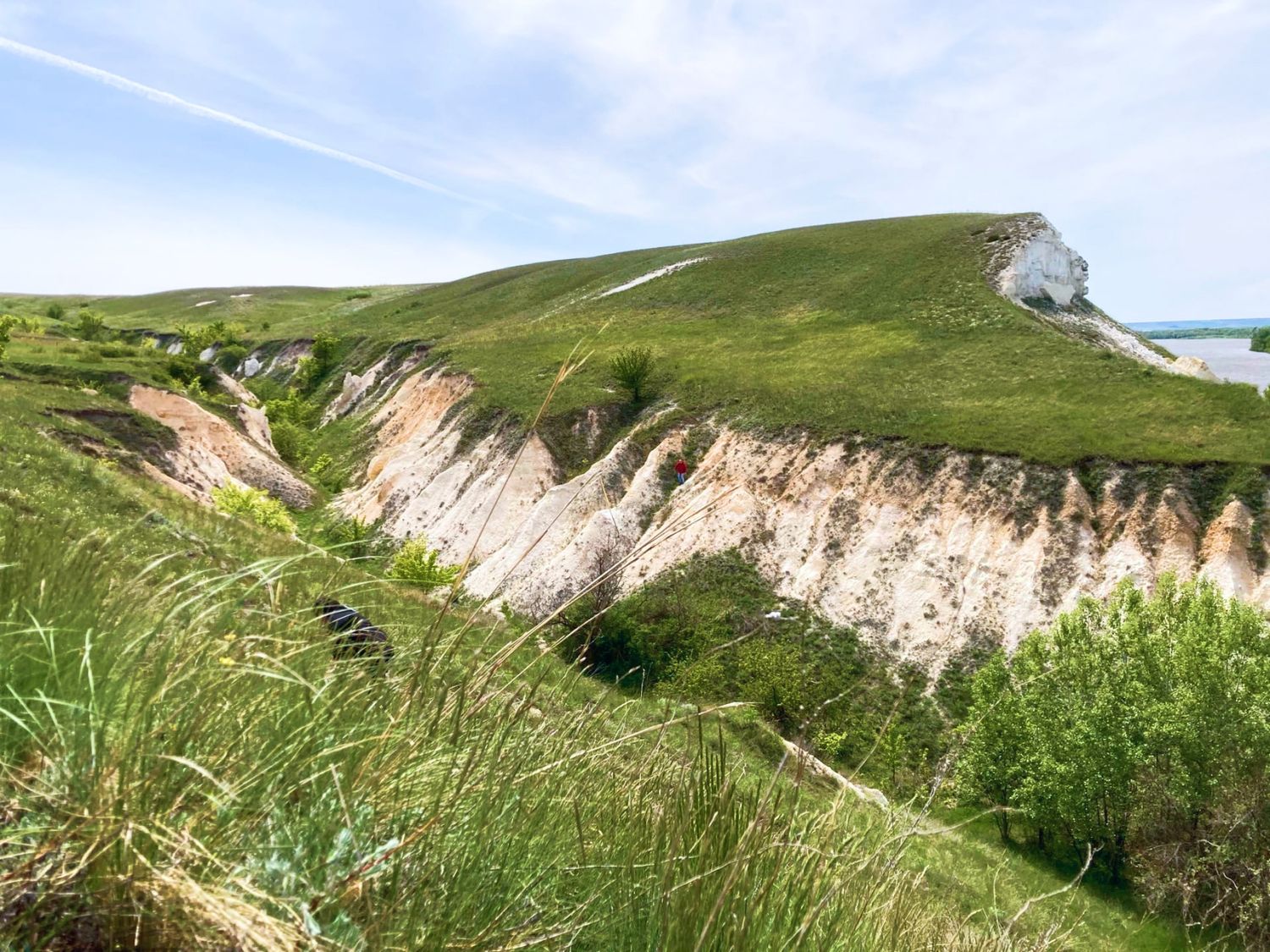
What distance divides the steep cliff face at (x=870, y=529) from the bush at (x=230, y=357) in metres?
65.5

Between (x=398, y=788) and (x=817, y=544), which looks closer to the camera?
(x=398, y=788)

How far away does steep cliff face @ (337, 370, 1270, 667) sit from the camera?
98.4 feet

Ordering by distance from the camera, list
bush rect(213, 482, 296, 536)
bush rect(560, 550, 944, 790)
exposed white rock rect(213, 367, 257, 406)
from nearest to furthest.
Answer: bush rect(560, 550, 944, 790) < bush rect(213, 482, 296, 536) < exposed white rock rect(213, 367, 257, 406)

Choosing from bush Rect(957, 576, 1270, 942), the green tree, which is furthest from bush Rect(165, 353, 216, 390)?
bush Rect(957, 576, 1270, 942)

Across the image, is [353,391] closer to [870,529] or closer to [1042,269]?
[870,529]

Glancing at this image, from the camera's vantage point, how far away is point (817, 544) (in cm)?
3550

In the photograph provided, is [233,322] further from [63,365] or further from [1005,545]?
[1005,545]

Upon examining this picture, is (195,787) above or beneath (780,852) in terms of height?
above

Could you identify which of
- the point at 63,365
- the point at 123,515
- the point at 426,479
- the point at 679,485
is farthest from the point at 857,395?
the point at 63,365

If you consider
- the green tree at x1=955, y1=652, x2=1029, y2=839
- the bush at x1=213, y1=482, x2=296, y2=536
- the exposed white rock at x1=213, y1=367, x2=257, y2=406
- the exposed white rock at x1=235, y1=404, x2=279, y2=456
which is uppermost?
the exposed white rock at x1=213, y1=367, x2=257, y2=406

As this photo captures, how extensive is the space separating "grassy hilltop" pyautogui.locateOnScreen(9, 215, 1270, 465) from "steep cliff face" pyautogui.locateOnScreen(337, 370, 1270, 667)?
8.11 ft

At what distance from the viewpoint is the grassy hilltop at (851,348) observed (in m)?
36.1

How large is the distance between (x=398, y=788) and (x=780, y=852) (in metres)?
1.62

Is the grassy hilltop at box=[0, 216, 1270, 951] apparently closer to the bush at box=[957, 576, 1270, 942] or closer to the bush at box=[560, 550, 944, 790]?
the bush at box=[957, 576, 1270, 942]
